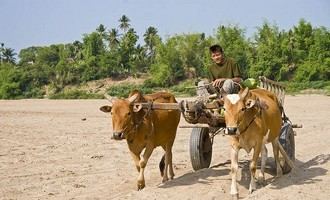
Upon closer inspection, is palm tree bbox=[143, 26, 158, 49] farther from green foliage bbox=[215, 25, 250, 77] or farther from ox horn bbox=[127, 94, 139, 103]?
ox horn bbox=[127, 94, 139, 103]

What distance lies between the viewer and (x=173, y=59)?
235 ft

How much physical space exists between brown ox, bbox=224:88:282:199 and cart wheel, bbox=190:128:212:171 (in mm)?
1718

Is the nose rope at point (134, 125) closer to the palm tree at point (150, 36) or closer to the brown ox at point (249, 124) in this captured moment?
the brown ox at point (249, 124)

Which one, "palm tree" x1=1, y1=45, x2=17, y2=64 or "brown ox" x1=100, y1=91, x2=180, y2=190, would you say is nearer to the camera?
"brown ox" x1=100, y1=91, x2=180, y2=190

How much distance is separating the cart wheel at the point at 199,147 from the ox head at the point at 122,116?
2164mm

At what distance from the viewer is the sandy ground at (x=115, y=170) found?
908cm

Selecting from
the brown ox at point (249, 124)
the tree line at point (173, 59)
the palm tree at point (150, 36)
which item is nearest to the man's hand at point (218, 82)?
the brown ox at point (249, 124)

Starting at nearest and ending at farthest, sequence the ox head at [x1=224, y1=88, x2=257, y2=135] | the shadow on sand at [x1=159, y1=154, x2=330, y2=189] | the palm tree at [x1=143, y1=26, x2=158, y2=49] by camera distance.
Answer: the ox head at [x1=224, y1=88, x2=257, y2=135] → the shadow on sand at [x1=159, y1=154, x2=330, y2=189] → the palm tree at [x1=143, y1=26, x2=158, y2=49]

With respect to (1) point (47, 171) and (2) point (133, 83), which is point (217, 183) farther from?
(2) point (133, 83)

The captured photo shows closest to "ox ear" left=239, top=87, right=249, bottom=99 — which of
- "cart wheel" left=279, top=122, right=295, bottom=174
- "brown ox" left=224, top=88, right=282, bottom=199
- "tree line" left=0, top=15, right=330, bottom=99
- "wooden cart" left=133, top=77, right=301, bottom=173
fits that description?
"brown ox" left=224, top=88, right=282, bottom=199

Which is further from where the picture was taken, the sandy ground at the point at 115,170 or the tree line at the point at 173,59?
the tree line at the point at 173,59

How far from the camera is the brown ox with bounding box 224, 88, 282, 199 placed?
27.7ft

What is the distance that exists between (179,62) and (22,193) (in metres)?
62.3

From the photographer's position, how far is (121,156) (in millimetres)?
14758
